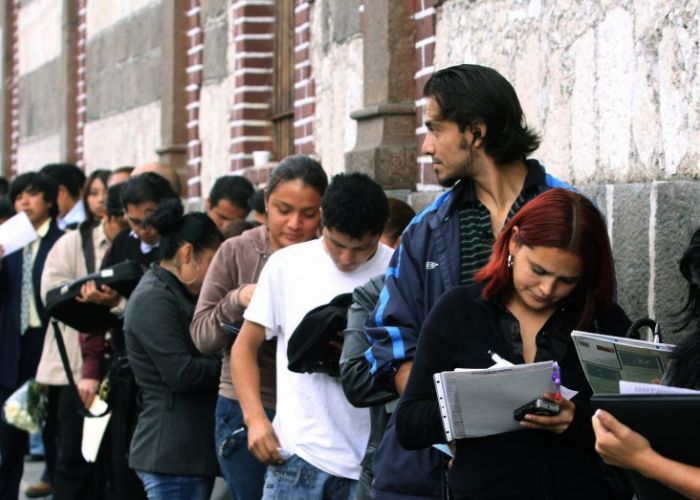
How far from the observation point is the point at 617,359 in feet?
12.3

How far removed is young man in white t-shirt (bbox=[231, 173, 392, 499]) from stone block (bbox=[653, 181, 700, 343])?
2.94 feet

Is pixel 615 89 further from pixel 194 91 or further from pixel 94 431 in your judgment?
pixel 194 91

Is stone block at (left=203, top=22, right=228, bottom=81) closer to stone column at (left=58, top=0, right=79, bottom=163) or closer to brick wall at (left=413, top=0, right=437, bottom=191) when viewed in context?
brick wall at (left=413, top=0, right=437, bottom=191)

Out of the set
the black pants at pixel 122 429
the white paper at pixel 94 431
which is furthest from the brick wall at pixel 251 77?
the black pants at pixel 122 429

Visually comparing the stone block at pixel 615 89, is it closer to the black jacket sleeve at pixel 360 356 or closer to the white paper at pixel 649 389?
the black jacket sleeve at pixel 360 356

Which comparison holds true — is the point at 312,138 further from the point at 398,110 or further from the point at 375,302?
the point at 375,302

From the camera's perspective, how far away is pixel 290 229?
5930 mm

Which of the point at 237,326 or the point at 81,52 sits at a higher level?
the point at 81,52

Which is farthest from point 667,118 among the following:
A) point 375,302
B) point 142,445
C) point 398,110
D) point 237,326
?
point 398,110

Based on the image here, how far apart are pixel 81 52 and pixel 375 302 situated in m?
13.2

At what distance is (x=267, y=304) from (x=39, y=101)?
15.3m

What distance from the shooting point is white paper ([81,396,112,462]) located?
769 cm

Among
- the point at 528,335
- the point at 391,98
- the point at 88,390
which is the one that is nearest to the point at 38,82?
the point at 391,98

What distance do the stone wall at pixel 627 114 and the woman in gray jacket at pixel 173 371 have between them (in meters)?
1.49
